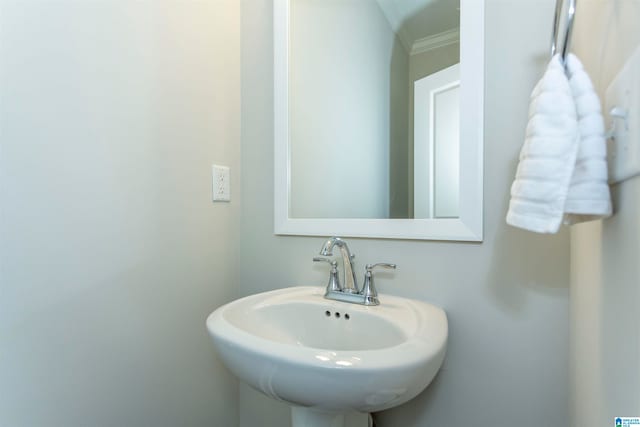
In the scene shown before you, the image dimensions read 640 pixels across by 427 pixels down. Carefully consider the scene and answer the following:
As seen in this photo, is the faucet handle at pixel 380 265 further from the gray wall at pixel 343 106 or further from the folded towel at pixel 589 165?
the folded towel at pixel 589 165

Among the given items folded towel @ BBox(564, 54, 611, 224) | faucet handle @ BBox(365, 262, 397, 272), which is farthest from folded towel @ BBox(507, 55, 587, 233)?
faucet handle @ BBox(365, 262, 397, 272)

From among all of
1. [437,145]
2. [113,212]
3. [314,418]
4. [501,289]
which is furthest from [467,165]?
[113,212]

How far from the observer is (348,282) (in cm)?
92

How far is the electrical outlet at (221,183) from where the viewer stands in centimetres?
109

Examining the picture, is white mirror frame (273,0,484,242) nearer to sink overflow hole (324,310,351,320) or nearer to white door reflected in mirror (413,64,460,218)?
white door reflected in mirror (413,64,460,218)

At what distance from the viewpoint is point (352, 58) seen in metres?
1.11

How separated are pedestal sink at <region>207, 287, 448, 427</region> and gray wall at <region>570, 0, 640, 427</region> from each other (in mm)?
237

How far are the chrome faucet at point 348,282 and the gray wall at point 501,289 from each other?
0.07 meters

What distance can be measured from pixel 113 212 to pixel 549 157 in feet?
3.02

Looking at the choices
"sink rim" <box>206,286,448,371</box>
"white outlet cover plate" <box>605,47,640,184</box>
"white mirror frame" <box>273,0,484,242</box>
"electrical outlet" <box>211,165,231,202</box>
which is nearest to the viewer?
"white outlet cover plate" <box>605,47,640,184</box>

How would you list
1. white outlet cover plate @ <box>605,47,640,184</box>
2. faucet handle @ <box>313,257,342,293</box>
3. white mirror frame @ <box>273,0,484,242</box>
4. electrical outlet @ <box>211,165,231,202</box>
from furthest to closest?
electrical outlet @ <box>211,165,231,202</box> → faucet handle @ <box>313,257,342,293</box> → white mirror frame @ <box>273,0,484,242</box> → white outlet cover plate @ <box>605,47,640,184</box>

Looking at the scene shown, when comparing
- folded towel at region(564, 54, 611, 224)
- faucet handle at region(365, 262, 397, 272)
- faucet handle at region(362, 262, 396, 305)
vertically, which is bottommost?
faucet handle at region(362, 262, 396, 305)

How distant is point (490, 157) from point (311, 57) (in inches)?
27.7

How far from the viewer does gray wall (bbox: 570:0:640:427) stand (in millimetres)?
371
